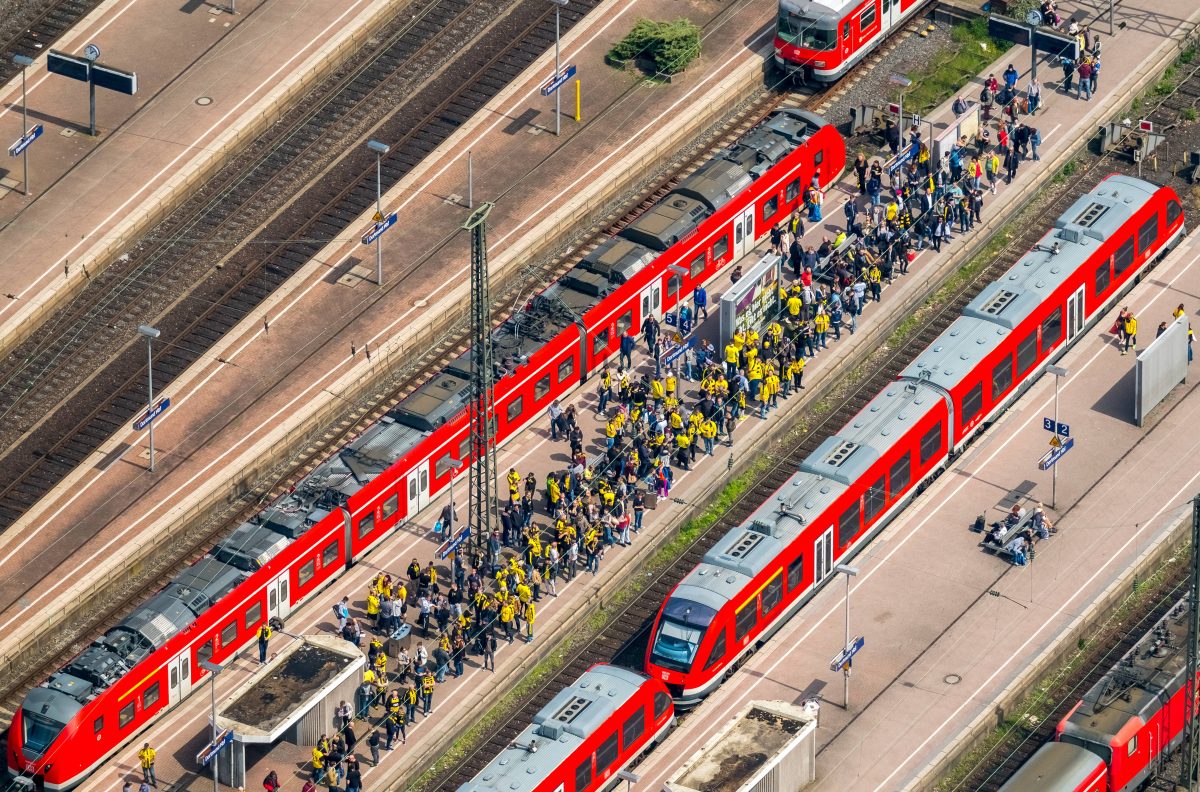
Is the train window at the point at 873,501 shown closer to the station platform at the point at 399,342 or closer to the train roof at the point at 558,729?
the station platform at the point at 399,342

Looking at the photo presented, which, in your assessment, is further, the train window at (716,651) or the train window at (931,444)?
the train window at (931,444)

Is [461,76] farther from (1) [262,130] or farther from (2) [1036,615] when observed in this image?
(2) [1036,615]

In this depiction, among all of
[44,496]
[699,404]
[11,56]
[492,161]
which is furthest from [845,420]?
[11,56]

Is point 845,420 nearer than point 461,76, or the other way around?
point 845,420

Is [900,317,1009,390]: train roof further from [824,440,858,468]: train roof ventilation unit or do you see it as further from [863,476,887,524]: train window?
[863,476,887,524]: train window

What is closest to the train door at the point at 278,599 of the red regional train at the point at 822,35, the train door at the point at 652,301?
the train door at the point at 652,301

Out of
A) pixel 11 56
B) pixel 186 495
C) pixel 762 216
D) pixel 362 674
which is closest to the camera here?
pixel 362 674

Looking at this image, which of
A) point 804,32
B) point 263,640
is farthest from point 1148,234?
point 263,640

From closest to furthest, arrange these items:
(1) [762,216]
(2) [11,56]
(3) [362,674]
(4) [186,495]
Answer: (3) [362,674] → (4) [186,495] → (1) [762,216] → (2) [11,56]
